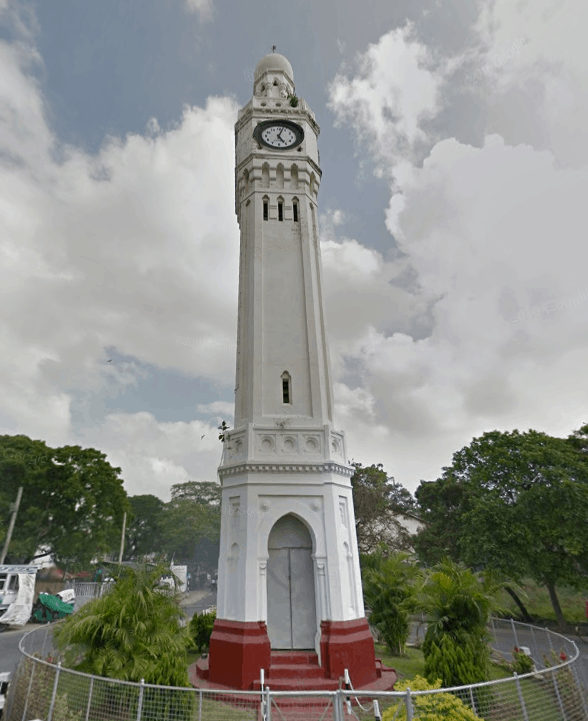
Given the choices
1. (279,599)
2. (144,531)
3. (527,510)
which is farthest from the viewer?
(144,531)

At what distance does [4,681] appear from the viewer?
10.7 metres

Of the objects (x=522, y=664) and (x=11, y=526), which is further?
(x=11, y=526)

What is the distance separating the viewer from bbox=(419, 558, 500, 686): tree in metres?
11.4

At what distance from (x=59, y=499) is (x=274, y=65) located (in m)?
35.3

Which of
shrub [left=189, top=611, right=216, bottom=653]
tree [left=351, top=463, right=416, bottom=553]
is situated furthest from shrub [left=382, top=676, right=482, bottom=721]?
tree [left=351, top=463, right=416, bottom=553]

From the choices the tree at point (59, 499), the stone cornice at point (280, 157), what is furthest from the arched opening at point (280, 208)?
the tree at point (59, 499)

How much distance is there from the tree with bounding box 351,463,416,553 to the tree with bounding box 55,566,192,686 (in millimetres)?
22226

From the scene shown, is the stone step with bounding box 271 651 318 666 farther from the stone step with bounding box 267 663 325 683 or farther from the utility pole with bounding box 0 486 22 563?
the utility pole with bounding box 0 486 22 563

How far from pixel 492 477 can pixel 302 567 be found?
18348mm

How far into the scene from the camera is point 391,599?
18.5 meters

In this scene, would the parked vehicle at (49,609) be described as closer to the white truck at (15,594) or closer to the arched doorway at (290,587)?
the white truck at (15,594)

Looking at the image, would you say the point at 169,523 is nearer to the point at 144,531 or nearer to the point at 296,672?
the point at 144,531

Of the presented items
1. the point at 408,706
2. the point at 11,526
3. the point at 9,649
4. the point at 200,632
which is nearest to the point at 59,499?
the point at 11,526

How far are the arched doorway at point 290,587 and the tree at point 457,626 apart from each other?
146 inches
